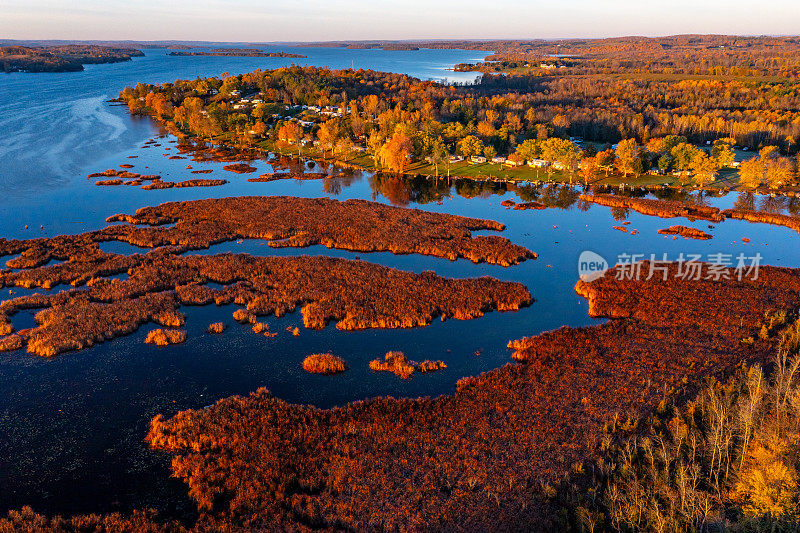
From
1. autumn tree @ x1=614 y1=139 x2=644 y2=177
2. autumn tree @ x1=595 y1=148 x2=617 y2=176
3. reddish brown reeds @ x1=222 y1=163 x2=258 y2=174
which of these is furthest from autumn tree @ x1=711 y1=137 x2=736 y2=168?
reddish brown reeds @ x1=222 y1=163 x2=258 y2=174

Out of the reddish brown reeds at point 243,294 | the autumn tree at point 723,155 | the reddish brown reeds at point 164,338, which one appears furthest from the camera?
the autumn tree at point 723,155

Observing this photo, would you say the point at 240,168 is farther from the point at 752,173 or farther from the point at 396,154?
the point at 752,173

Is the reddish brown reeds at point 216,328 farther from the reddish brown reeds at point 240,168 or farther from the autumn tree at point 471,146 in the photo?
the autumn tree at point 471,146

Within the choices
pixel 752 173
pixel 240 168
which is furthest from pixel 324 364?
pixel 752 173

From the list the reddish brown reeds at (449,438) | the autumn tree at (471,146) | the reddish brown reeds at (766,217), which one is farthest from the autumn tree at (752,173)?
the reddish brown reeds at (449,438)

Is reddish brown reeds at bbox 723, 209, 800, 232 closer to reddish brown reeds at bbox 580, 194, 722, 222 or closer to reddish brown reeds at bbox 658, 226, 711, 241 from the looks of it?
reddish brown reeds at bbox 580, 194, 722, 222

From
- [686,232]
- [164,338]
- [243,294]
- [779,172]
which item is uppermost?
[779,172]

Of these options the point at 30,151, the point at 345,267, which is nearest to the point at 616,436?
the point at 345,267

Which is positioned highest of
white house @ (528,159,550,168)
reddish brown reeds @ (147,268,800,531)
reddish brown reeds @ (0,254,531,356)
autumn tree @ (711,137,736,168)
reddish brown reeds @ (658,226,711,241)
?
autumn tree @ (711,137,736,168)

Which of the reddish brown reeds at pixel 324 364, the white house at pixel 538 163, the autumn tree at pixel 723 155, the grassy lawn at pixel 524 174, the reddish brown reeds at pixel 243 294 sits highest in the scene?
the autumn tree at pixel 723 155
